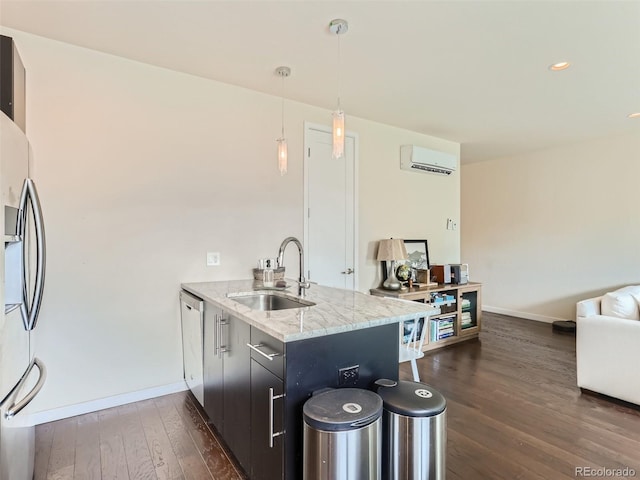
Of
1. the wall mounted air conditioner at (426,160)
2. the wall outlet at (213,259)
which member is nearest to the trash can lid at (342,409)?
the wall outlet at (213,259)

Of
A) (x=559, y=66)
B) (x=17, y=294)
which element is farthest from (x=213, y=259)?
(x=559, y=66)

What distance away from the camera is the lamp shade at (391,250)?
12.5 feet

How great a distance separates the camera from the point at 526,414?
2.47 meters

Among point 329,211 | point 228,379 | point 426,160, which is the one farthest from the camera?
point 426,160

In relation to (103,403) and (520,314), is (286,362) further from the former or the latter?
(520,314)

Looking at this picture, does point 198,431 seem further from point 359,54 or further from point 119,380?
point 359,54

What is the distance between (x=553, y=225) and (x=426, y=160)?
2.39 metres

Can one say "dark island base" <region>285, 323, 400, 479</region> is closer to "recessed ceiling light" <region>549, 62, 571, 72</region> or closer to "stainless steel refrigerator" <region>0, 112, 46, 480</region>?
"stainless steel refrigerator" <region>0, 112, 46, 480</region>

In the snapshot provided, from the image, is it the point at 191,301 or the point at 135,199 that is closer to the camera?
the point at 191,301

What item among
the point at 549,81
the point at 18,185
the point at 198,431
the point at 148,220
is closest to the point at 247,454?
the point at 198,431

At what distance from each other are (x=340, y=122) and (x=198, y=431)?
2154 mm

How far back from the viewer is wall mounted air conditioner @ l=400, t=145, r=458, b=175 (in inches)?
167

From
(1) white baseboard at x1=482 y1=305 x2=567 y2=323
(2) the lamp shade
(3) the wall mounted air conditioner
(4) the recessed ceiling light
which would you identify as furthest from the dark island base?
(1) white baseboard at x1=482 y1=305 x2=567 y2=323
